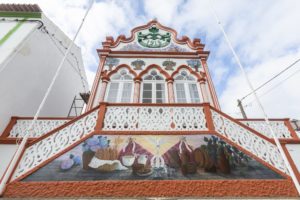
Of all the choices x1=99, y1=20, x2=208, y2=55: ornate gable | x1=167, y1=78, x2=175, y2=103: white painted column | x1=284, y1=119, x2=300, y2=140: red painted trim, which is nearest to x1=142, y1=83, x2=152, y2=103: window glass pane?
x1=167, y1=78, x2=175, y2=103: white painted column

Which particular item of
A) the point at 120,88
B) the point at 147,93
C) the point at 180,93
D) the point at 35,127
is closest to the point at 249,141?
the point at 180,93

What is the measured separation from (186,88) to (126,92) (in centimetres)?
279

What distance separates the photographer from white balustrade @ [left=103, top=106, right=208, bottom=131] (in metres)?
4.84

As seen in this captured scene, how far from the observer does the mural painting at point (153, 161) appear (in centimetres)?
395

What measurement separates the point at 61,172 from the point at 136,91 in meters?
4.23

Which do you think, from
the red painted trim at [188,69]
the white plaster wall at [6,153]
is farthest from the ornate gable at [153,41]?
the white plaster wall at [6,153]

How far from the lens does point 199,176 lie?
395 cm

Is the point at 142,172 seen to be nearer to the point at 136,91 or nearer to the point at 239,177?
the point at 239,177

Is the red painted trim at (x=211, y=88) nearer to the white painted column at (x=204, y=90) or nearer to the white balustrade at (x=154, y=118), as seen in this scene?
the white painted column at (x=204, y=90)

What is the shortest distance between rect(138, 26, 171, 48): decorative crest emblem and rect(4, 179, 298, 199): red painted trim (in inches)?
284

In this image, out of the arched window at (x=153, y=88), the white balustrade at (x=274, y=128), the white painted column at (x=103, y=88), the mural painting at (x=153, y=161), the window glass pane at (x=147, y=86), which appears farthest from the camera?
the window glass pane at (x=147, y=86)

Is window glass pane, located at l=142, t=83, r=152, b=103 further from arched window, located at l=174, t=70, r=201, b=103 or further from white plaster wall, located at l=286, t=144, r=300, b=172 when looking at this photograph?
white plaster wall, located at l=286, t=144, r=300, b=172

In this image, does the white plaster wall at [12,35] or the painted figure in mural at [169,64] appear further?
the painted figure in mural at [169,64]

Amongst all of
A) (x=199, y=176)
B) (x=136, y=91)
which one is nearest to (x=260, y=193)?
(x=199, y=176)
